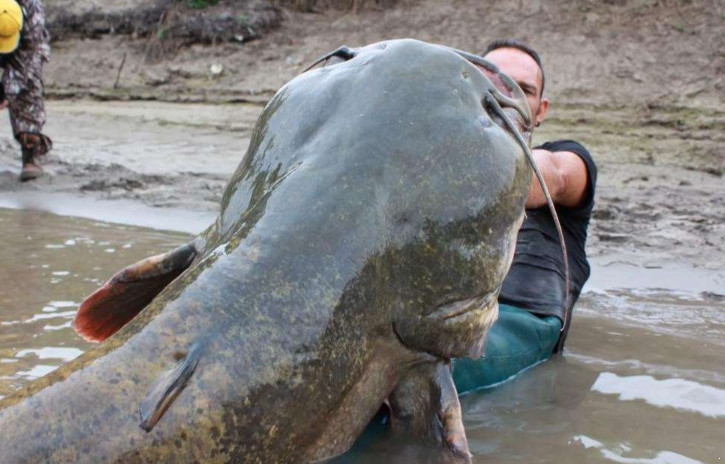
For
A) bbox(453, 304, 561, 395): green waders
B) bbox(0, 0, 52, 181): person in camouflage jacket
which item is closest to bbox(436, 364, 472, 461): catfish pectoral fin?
bbox(453, 304, 561, 395): green waders

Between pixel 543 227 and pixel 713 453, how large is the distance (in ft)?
3.33

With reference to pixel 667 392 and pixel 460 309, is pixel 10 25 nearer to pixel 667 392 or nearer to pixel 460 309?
pixel 667 392

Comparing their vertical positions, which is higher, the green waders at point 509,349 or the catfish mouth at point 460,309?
the catfish mouth at point 460,309

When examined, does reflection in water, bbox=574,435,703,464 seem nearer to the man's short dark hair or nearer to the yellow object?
the man's short dark hair

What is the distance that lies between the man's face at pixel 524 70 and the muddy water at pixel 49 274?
1.70 metres

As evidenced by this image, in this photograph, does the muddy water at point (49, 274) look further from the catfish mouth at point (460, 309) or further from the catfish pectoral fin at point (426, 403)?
the catfish mouth at point (460, 309)

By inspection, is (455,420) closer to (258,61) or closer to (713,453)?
(713,453)

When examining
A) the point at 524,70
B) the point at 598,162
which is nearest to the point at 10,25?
the point at 598,162

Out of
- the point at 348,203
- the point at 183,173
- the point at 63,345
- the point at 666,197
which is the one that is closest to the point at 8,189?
the point at 183,173

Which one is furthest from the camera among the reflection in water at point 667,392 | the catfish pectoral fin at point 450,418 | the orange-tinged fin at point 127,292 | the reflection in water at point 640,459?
the reflection in water at point 667,392

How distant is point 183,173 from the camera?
644 cm

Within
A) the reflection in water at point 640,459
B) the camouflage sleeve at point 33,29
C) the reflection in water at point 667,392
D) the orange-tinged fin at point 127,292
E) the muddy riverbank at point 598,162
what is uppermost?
the orange-tinged fin at point 127,292

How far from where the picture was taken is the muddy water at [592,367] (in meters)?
2.25

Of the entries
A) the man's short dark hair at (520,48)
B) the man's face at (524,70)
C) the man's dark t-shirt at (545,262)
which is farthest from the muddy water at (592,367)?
the man's short dark hair at (520,48)
